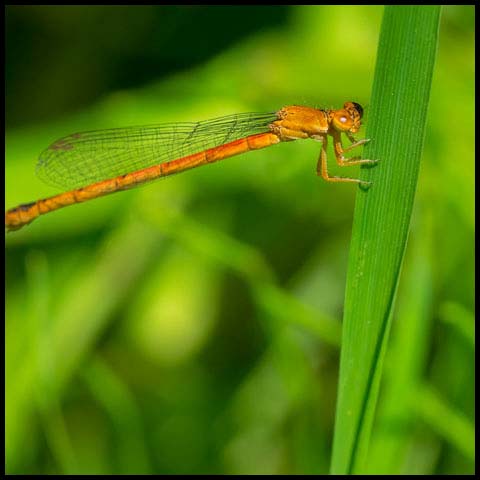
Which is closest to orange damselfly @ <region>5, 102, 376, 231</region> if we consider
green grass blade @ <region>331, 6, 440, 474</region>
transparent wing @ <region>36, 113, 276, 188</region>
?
transparent wing @ <region>36, 113, 276, 188</region>

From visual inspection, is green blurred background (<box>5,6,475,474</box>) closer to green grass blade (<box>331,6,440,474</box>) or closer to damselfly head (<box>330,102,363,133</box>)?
damselfly head (<box>330,102,363,133</box>)

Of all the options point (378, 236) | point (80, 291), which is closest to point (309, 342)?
point (80, 291)

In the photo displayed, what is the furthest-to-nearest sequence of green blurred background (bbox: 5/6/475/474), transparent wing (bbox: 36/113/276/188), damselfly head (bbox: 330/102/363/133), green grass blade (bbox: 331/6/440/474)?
1. transparent wing (bbox: 36/113/276/188)
2. green blurred background (bbox: 5/6/475/474)
3. damselfly head (bbox: 330/102/363/133)
4. green grass blade (bbox: 331/6/440/474)

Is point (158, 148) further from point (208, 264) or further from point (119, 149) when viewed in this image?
point (208, 264)

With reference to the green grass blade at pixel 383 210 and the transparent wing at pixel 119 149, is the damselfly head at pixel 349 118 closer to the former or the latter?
the transparent wing at pixel 119 149

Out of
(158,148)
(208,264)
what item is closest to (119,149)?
(158,148)

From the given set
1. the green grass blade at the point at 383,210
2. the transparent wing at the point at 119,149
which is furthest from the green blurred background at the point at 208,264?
the green grass blade at the point at 383,210
